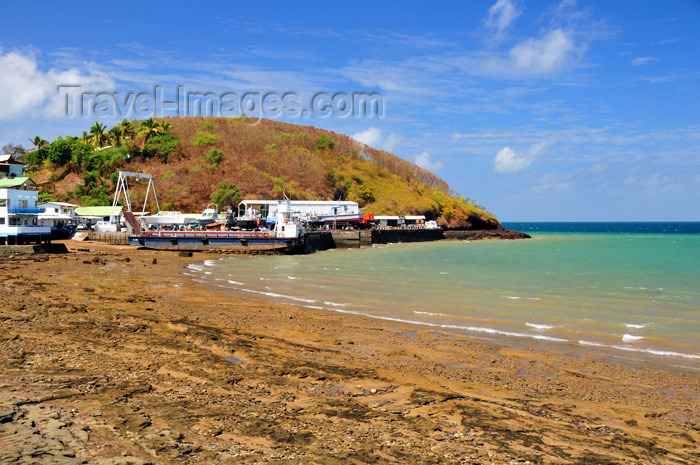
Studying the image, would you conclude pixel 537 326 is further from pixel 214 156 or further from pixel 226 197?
pixel 214 156

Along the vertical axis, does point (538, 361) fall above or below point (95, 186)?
below

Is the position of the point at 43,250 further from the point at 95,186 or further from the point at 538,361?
the point at 95,186

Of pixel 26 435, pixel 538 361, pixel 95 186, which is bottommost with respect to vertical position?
pixel 538 361

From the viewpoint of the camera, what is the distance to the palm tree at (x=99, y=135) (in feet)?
319

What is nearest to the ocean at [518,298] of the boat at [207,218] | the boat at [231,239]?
the boat at [231,239]

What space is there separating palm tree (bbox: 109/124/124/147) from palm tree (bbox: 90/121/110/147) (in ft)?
5.34

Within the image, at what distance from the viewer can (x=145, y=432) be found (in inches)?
250

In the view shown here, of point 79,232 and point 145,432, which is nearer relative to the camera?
point 145,432

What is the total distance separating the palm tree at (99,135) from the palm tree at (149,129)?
7.53m

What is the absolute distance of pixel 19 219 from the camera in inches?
1535

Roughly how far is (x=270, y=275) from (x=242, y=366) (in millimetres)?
22075

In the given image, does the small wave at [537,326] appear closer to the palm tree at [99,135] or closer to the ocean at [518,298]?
the ocean at [518,298]

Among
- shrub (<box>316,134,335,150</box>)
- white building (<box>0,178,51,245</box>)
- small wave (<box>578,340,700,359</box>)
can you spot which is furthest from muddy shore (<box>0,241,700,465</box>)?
shrub (<box>316,134,335,150</box>)

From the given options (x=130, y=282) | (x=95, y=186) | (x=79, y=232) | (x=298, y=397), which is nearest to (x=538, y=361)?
(x=298, y=397)
